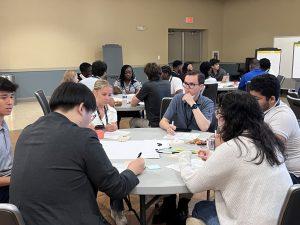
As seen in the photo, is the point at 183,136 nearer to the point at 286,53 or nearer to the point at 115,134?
the point at 115,134

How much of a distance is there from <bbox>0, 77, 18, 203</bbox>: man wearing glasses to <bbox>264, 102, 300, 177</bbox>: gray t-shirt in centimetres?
168

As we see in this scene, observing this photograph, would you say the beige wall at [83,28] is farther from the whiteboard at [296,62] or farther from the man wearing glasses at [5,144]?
the man wearing glasses at [5,144]

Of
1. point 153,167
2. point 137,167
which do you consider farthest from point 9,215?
point 153,167

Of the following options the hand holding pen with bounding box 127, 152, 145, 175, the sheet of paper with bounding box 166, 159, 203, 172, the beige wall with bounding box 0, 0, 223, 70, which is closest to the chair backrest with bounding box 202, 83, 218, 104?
Answer: the sheet of paper with bounding box 166, 159, 203, 172

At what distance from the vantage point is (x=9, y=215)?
3.94 ft

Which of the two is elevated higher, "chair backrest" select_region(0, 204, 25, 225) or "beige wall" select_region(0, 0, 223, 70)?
"beige wall" select_region(0, 0, 223, 70)

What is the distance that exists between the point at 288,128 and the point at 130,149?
1.05m

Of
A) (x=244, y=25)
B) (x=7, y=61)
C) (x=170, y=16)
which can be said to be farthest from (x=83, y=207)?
(x=244, y=25)

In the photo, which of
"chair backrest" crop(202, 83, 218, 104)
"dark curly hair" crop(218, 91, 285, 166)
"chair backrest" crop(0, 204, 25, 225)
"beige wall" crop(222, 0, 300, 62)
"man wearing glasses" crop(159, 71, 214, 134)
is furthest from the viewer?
"beige wall" crop(222, 0, 300, 62)

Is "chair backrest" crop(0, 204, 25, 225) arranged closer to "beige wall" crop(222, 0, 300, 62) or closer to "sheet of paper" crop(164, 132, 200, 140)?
"sheet of paper" crop(164, 132, 200, 140)

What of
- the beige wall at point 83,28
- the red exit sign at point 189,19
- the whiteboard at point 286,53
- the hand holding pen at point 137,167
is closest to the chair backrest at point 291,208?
the hand holding pen at point 137,167

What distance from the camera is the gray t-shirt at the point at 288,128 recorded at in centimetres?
214

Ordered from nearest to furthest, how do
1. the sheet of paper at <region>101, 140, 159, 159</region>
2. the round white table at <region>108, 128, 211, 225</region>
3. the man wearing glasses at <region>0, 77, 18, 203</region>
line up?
1. the round white table at <region>108, 128, 211, 225</region>
2. the man wearing glasses at <region>0, 77, 18, 203</region>
3. the sheet of paper at <region>101, 140, 159, 159</region>

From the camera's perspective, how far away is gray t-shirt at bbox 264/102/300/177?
214 cm
